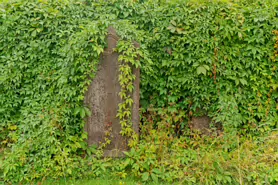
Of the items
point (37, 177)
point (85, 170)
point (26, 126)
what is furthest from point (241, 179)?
point (26, 126)

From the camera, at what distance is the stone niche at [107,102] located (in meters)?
4.26

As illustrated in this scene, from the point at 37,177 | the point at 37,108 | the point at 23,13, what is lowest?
the point at 37,177

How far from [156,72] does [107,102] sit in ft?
3.76

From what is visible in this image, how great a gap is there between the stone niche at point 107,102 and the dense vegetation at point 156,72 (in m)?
0.12

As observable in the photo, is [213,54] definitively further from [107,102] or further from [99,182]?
[99,182]

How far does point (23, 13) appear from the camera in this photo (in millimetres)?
4648

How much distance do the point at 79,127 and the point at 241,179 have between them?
2.51 meters

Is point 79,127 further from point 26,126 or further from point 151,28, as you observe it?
point 151,28

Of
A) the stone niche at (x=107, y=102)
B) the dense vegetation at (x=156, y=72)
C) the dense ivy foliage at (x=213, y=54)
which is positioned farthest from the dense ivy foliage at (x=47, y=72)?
the dense ivy foliage at (x=213, y=54)

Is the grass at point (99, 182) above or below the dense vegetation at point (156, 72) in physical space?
below

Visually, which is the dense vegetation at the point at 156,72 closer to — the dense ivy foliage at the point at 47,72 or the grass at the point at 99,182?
the dense ivy foliage at the point at 47,72

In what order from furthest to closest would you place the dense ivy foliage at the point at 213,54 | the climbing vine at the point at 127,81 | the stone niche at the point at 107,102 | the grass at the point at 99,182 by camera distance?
the dense ivy foliage at the point at 213,54 < the stone niche at the point at 107,102 < the climbing vine at the point at 127,81 < the grass at the point at 99,182

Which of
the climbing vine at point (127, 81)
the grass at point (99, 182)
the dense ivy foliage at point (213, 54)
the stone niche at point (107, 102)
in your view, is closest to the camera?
the grass at point (99, 182)

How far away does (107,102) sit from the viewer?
4297mm
